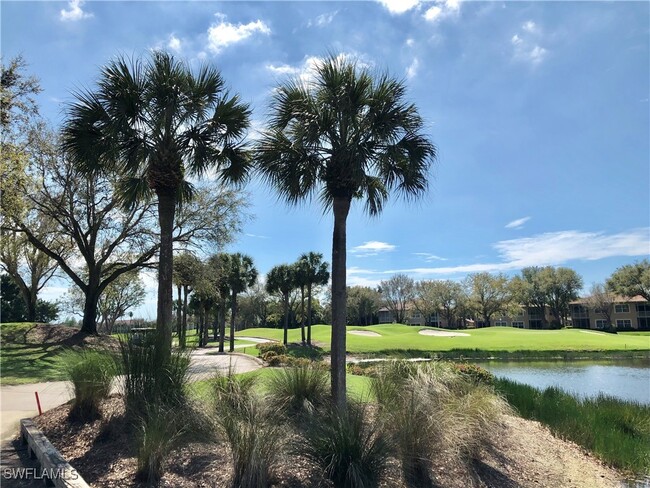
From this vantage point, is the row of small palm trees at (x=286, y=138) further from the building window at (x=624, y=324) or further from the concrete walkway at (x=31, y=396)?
the building window at (x=624, y=324)

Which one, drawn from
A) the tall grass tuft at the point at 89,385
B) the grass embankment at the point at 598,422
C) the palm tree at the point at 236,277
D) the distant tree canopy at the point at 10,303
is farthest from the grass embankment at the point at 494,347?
the distant tree canopy at the point at 10,303

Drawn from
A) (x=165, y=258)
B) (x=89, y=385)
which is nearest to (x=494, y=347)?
(x=165, y=258)

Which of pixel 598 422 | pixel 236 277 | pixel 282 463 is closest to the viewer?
pixel 282 463

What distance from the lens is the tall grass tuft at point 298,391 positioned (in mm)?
7909

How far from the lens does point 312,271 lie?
43.6m

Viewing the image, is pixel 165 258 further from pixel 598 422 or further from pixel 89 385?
pixel 598 422

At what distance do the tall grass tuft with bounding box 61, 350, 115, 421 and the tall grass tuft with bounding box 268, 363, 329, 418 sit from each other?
2.89 meters

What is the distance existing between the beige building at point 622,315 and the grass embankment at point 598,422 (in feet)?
289

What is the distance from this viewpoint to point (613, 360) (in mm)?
34812

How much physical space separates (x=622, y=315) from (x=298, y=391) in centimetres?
10003

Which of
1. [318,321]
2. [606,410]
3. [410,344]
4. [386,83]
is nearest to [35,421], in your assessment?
[386,83]

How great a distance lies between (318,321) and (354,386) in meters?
86.6

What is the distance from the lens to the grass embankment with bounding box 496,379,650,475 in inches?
363

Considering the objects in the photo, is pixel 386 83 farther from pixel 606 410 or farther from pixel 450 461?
pixel 606 410
